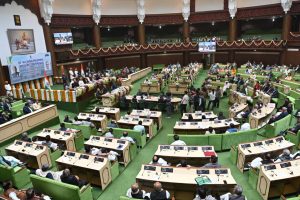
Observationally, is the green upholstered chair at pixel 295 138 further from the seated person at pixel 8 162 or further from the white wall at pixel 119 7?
the white wall at pixel 119 7

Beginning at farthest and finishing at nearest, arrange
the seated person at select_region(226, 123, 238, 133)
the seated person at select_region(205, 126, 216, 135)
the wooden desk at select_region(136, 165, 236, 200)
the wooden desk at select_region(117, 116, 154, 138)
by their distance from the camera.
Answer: the wooden desk at select_region(117, 116, 154, 138) < the seated person at select_region(205, 126, 216, 135) < the seated person at select_region(226, 123, 238, 133) < the wooden desk at select_region(136, 165, 236, 200)

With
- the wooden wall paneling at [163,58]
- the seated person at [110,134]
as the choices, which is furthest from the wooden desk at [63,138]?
the wooden wall paneling at [163,58]

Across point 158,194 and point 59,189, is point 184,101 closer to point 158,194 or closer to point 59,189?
point 158,194

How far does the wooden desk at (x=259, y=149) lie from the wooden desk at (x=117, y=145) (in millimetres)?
4199

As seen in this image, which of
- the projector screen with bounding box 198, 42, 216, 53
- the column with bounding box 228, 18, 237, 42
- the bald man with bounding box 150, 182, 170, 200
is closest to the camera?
the bald man with bounding box 150, 182, 170, 200

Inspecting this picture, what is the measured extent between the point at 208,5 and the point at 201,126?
24.0 metres

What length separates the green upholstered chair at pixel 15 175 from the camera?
27.8 feet

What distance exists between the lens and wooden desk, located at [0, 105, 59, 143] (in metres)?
11.9

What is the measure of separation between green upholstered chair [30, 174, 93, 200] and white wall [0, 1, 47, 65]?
16.0m

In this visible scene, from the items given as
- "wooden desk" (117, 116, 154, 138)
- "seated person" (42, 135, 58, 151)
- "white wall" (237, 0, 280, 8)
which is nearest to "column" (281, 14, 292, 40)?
"white wall" (237, 0, 280, 8)

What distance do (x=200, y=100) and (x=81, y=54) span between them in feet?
54.4

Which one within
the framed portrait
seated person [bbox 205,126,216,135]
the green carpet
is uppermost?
the framed portrait

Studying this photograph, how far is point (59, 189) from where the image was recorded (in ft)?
23.7

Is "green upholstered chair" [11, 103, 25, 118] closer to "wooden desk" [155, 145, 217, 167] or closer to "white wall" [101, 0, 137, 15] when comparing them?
"wooden desk" [155, 145, 217, 167]
